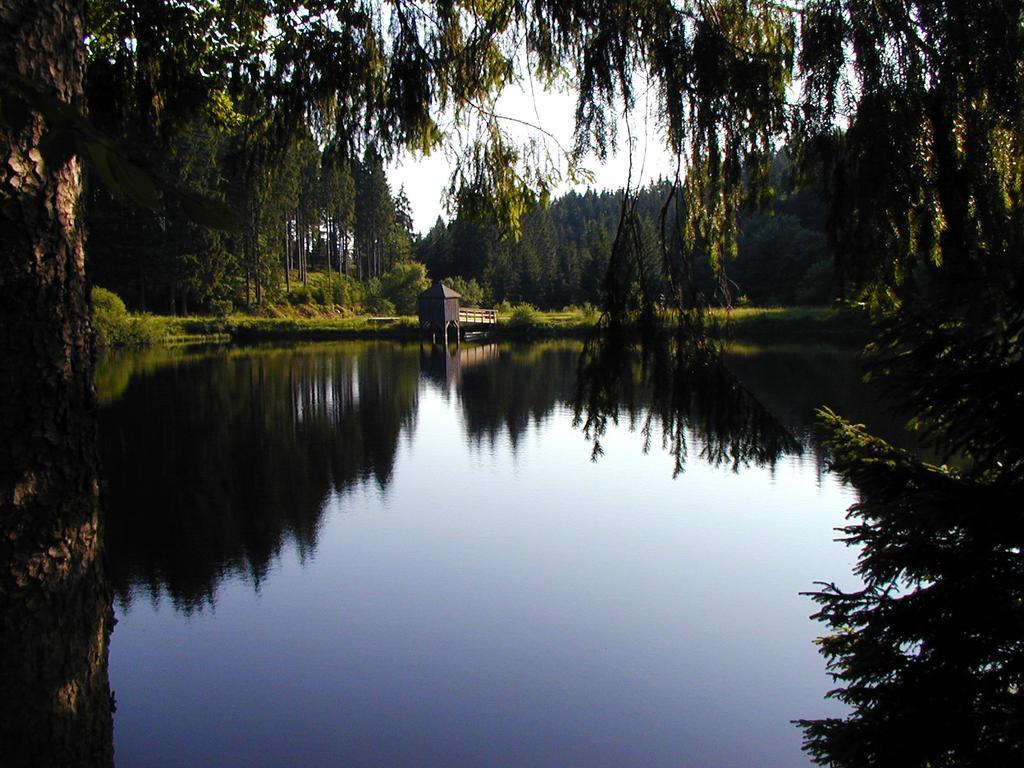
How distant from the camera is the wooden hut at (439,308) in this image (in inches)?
1474

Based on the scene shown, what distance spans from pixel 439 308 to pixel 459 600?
31.0 m

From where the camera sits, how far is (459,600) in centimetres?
699

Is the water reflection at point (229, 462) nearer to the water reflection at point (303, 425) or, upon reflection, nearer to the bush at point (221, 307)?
the water reflection at point (303, 425)

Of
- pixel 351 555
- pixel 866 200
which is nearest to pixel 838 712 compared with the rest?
pixel 866 200

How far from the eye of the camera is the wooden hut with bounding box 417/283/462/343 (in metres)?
37.4

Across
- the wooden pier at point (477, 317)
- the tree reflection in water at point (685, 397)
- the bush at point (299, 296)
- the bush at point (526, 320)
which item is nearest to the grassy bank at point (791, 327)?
the bush at point (526, 320)

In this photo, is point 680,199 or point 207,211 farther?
point 680,199

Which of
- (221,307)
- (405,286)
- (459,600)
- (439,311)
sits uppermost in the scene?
(405,286)

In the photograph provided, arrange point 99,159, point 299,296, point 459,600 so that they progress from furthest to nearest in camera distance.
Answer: point 299,296 → point 459,600 → point 99,159

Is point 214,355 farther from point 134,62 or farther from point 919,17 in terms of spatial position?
point 919,17

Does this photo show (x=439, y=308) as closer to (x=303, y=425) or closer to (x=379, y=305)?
(x=379, y=305)

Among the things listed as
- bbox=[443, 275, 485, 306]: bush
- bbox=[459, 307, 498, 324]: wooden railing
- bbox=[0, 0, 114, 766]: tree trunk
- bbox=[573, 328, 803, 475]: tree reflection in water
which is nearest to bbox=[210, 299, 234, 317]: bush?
bbox=[459, 307, 498, 324]: wooden railing

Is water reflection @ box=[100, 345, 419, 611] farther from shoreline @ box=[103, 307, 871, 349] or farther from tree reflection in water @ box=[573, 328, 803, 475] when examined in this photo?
shoreline @ box=[103, 307, 871, 349]

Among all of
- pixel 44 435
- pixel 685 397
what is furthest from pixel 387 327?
pixel 44 435
